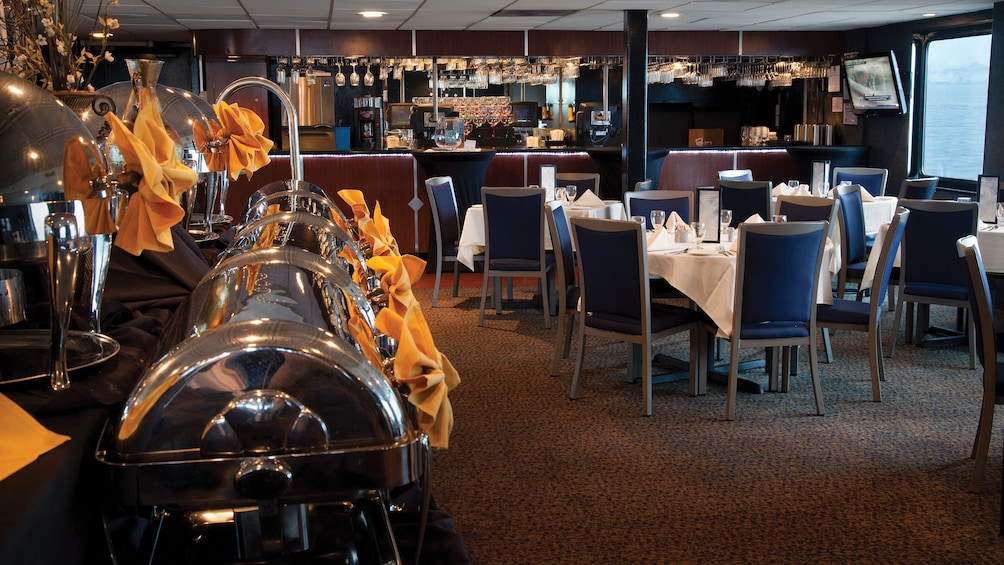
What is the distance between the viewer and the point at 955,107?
33.1ft

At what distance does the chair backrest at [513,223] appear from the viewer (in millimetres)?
6629

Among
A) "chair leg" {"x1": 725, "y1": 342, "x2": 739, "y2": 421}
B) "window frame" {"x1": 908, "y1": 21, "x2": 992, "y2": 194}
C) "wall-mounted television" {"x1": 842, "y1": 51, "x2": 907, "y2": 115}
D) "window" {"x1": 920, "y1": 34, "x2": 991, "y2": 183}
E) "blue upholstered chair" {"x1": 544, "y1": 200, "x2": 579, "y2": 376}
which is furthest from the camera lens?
"wall-mounted television" {"x1": 842, "y1": 51, "x2": 907, "y2": 115}

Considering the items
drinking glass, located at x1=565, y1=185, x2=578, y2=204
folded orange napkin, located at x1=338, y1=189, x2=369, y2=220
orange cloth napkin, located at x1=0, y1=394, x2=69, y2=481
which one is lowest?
drinking glass, located at x1=565, y1=185, x2=578, y2=204

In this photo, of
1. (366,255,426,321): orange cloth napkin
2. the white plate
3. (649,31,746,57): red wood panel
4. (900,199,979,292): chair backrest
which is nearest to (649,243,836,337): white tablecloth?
the white plate

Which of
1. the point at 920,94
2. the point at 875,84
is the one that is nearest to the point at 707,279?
→ the point at 920,94

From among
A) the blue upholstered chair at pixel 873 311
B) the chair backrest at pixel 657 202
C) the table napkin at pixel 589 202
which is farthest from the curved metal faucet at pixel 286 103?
the table napkin at pixel 589 202

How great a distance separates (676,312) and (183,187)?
3810 millimetres

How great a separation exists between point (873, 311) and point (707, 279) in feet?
2.86

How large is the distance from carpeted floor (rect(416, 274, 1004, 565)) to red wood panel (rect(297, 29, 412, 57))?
6323 mm

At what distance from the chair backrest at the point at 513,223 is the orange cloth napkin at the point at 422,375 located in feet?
17.4

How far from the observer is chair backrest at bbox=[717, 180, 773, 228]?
278 inches

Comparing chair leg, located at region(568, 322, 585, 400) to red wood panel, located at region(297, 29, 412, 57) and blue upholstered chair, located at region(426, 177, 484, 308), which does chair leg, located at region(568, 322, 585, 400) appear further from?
red wood panel, located at region(297, 29, 412, 57)

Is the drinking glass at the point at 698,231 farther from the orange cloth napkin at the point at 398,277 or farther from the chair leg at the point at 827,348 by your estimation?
the orange cloth napkin at the point at 398,277

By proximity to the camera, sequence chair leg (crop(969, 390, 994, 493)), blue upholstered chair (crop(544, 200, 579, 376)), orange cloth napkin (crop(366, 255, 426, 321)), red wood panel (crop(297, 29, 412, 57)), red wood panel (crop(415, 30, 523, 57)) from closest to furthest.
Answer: orange cloth napkin (crop(366, 255, 426, 321)), chair leg (crop(969, 390, 994, 493)), blue upholstered chair (crop(544, 200, 579, 376)), red wood panel (crop(297, 29, 412, 57)), red wood panel (crop(415, 30, 523, 57))
